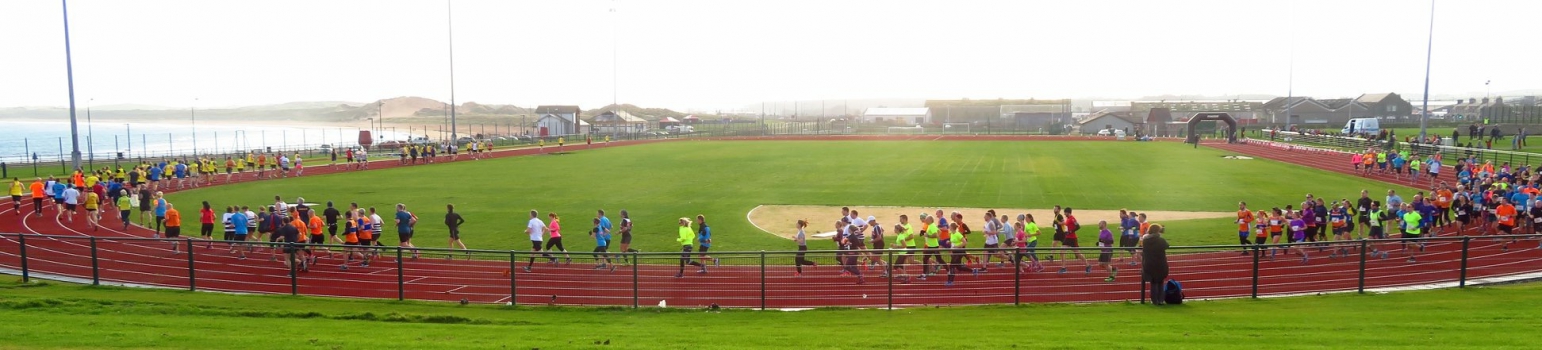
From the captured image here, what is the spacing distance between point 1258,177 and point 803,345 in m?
33.8

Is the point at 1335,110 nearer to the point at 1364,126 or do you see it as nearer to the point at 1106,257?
the point at 1364,126

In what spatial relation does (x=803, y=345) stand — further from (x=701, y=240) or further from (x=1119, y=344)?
(x=701, y=240)

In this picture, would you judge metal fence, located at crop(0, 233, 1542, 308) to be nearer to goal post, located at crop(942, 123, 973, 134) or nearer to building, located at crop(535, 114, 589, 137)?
building, located at crop(535, 114, 589, 137)

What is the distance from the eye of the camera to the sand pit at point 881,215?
23.7 m

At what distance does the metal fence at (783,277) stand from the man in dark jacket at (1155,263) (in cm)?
106

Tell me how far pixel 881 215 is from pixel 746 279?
11.9 m

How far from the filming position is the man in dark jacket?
11.9 m

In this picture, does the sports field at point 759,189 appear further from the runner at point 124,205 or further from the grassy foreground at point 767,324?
the grassy foreground at point 767,324

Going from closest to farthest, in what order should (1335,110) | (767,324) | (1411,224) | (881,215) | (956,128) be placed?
(767,324) → (1411,224) → (881,215) → (1335,110) → (956,128)

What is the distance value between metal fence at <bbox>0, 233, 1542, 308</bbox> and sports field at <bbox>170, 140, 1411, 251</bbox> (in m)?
4.28

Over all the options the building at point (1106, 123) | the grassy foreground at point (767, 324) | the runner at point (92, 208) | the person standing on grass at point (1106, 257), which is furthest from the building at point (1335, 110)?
the runner at point (92, 208)

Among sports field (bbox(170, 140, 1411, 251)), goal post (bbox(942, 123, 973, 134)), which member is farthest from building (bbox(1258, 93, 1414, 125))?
sports field (bbox(170, 140, 1411, 251))

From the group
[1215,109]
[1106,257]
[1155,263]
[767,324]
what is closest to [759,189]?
[1106,257]

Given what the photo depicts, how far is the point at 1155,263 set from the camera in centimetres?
1194
